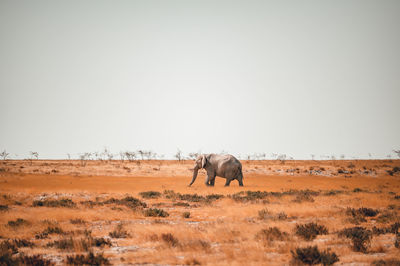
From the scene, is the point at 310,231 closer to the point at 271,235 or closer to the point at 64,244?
the point at 271,235

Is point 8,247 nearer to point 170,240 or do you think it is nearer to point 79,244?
point 79,244

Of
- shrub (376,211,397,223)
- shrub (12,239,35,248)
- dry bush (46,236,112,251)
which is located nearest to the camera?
dry bush (46,236,112,251)

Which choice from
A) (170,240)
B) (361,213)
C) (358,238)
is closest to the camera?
(358,238)

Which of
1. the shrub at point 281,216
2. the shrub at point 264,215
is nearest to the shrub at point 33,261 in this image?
the shrub at point 264,215

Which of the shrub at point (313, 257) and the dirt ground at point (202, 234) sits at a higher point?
the shrub at point (313, 257)

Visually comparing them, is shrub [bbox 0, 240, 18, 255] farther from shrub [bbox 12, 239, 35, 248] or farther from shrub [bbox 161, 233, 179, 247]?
shrub [bbox 161, 233, 179, 247]

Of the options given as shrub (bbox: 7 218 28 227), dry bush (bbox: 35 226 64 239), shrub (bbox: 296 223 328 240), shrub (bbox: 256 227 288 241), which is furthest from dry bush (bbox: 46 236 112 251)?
shrub (bbox: 296 223 328 240)

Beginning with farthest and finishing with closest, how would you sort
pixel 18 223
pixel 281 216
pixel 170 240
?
1. pixel 281 216
2. pixel 18 223
3. pixel 170 240

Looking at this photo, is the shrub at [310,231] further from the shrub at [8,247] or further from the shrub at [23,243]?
the shrub at [8,247]

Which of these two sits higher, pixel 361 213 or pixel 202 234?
pixel 202 234

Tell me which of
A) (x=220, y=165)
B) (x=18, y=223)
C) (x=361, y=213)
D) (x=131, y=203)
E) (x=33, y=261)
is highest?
(x=220, y=165)

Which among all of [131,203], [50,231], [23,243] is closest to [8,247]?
[23,243]

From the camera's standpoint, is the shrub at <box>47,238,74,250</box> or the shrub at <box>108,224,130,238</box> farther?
the shrub at <box>108,224,130,238</box>

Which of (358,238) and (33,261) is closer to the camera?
(33,261)
